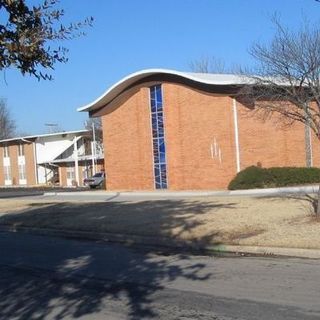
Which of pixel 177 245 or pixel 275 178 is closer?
pixel 177 245

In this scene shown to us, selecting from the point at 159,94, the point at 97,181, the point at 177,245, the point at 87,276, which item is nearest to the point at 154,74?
the point at 159,94

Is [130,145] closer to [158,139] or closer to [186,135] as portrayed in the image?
[158,139]

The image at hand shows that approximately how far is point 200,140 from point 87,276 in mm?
26845

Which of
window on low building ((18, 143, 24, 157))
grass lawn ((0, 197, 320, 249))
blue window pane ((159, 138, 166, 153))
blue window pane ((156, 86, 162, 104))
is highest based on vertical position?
blue window pane ((156, 86, 162, 104))

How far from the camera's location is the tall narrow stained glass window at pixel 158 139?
129ft

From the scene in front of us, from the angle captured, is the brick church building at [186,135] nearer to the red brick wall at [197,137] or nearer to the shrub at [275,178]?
the red brick wall at [197,137]

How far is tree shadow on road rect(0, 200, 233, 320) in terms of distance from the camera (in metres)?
7.86

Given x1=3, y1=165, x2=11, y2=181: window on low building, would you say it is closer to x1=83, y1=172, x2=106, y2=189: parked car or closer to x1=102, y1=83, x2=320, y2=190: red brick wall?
x1=83, y1=172, x2=106, y2=189: parked car

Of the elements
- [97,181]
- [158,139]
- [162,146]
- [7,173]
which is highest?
[158,139]

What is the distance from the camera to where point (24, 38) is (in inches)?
267

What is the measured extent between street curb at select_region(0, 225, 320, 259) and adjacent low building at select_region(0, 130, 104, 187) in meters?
46.1

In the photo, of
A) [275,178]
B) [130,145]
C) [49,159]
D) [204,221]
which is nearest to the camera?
[204,221]

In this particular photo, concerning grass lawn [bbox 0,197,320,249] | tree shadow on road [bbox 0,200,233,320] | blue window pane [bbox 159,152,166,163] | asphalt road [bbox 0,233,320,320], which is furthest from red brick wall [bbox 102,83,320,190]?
asphalt road [bbox 0,233,320,320]

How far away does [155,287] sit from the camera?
8805 mm
